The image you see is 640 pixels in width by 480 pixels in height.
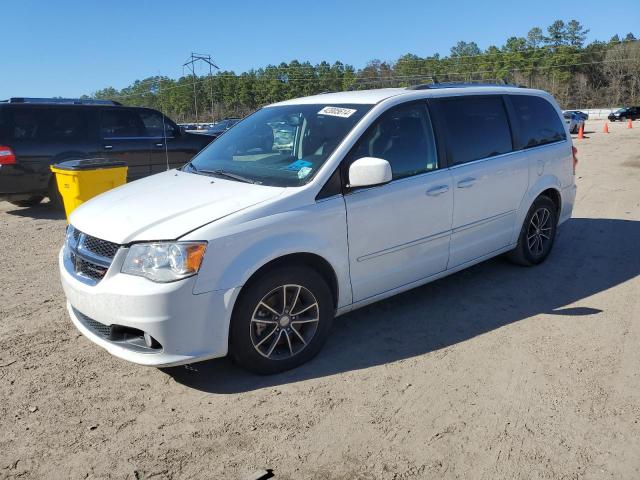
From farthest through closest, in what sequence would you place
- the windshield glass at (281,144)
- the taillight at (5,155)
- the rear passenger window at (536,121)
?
the taillight at (5,155) → the rear passenger window at (536,121) → the windshield glass at (281,144)

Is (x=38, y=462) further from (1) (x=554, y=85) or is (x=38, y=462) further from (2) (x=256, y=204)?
(1) (x=554, y=85)

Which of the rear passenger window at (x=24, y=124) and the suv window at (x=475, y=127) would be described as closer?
the suv window at (x=475, y=127)

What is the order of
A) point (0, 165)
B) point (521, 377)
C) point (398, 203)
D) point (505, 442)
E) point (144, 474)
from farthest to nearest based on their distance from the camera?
point (0, 165)
point (398, 203)
point (521, 377)
point (505, 442)
point (144, 474)

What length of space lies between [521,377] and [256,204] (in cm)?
207

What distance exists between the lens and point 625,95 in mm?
92875

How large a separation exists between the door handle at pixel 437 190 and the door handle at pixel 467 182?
192 mm

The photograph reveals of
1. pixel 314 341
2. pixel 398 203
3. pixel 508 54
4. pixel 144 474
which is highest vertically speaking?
pixel 508 54

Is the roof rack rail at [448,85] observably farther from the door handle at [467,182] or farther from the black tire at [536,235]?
the black tire at [536,235]

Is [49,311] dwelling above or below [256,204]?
below

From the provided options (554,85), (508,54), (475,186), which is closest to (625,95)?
(554,85)

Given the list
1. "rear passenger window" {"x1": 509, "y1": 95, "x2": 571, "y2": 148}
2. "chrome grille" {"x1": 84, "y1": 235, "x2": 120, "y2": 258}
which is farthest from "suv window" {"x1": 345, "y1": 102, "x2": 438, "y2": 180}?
"chrome grille" {"x1": 84, "y1": 235, "x2": 120, "y2": 258}

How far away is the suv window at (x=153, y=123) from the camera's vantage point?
33.6 feet

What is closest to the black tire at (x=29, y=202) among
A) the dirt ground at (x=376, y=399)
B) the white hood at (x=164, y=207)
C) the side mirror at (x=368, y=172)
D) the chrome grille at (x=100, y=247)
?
the dirt ground at (x=376, y=399)

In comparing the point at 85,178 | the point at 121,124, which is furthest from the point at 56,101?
the point at 85,178
